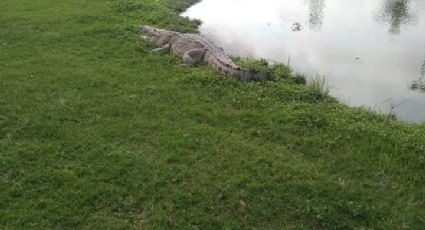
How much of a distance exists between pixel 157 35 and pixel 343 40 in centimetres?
475

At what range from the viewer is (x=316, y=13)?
15.3 meters

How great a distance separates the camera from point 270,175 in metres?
6.94

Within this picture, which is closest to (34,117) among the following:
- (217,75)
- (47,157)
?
(47,157)

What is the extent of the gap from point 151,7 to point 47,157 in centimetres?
890

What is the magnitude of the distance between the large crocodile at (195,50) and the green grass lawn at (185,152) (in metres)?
0.28

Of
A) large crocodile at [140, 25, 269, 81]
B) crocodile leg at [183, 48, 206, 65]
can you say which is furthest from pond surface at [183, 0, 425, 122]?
crocodile leg at [183, 48, 206, 65]

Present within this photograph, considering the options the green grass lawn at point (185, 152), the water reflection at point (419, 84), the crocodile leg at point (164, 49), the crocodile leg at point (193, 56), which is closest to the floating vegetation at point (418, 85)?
the water reflection at point (419, 84)

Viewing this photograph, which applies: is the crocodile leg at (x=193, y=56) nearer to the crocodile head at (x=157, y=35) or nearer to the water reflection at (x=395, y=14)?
the crocodile head at (x=157, y=35)

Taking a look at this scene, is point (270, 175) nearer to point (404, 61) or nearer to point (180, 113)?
point (180, 113)

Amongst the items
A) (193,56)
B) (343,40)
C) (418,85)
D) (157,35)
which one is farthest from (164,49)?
(418,85)

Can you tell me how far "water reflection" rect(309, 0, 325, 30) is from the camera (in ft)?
47.0

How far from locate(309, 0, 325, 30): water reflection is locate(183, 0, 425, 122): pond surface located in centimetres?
3

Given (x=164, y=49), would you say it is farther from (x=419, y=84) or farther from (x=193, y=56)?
(x=419, y=84)

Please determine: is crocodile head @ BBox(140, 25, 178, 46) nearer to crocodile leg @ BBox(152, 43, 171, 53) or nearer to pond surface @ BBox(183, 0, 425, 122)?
crocodile leg @ BBox(152, 43, 171, 53)
